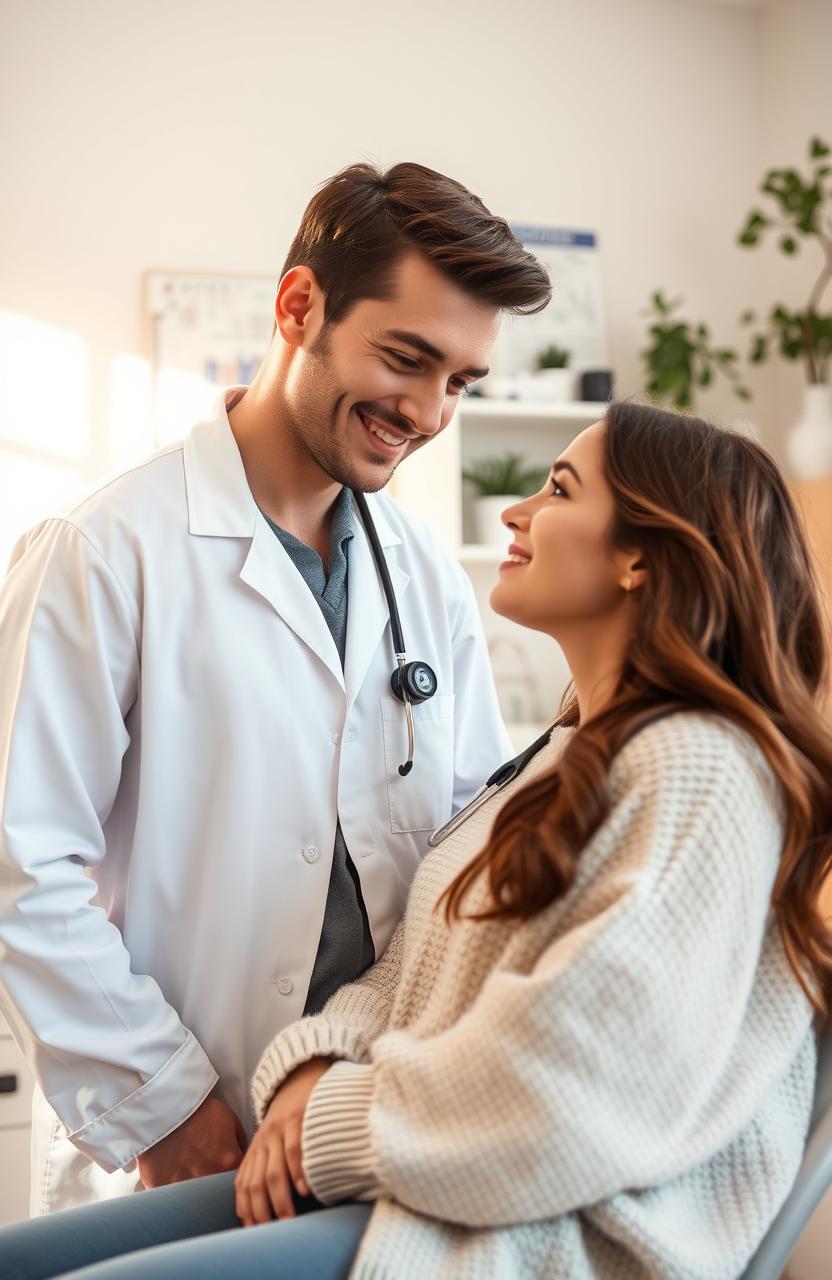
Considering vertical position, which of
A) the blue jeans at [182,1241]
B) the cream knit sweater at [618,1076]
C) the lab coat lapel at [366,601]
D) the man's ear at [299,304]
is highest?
the man's ear at [299,304]

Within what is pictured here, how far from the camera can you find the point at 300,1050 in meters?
1.22

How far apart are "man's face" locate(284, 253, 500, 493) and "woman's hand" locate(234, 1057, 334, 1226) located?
76 centimetres

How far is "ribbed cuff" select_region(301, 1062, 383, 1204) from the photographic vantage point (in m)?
1.05

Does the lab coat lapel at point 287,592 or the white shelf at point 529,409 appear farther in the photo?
the white shelf at point 529,409

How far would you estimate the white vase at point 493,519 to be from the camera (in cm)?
329

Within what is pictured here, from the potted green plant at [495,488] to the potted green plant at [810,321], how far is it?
0.73m

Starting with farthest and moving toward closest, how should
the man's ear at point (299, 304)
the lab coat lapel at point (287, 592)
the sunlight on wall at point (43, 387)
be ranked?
the sunlight on wall at point (43, 387) < the man's ear at point (299, 304) < the lab coat lapel at point (287, 592)

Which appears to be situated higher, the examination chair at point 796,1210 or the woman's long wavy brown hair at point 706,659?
the woman's long wavy brown hair at point 706,659

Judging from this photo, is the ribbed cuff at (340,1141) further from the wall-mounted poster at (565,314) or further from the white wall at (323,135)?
the wall-mounted poster at (565,314)

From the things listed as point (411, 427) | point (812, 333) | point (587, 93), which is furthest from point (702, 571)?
point (587, 93)

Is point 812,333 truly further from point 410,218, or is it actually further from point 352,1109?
point 352,1109

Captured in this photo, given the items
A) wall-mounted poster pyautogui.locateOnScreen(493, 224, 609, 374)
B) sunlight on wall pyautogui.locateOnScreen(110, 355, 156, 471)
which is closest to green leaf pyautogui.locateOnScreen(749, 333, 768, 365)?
wall-mounted poster pyautogui.locateOnScreen(493, 224, 609, 374)

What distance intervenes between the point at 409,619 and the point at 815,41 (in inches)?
111

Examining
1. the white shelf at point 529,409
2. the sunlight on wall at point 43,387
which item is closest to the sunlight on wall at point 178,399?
the sunlight on wall at point 43,387
